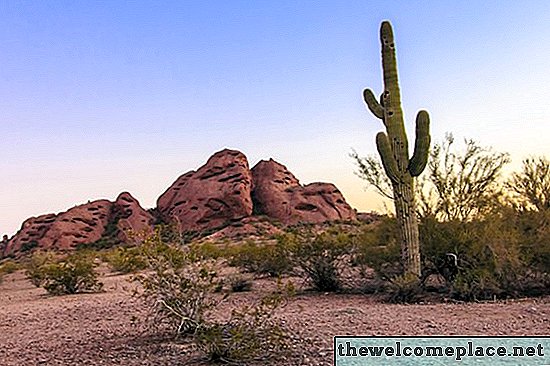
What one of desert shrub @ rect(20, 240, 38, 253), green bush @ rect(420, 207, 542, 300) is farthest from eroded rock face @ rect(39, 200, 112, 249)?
green bush @ rect(420, 207, 542, 300)

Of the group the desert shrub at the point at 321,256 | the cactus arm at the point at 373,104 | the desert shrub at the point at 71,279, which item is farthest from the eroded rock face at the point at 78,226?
the cactus arm at the point at 373,104

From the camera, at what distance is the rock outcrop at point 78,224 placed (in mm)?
52594

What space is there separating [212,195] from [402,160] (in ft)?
125

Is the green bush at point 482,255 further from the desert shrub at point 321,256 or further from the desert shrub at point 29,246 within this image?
the desert shrub at point 29,246

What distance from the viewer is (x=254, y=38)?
23516 mm

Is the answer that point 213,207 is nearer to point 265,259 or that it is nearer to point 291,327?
point 265,259

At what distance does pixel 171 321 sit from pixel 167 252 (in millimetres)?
912

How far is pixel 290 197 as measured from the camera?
5219cm

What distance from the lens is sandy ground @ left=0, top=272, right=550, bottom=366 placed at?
7844 mm

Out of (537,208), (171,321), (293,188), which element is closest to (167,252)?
(171,321)

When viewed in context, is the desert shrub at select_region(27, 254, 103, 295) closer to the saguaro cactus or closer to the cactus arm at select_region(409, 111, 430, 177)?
the saguaro cactus

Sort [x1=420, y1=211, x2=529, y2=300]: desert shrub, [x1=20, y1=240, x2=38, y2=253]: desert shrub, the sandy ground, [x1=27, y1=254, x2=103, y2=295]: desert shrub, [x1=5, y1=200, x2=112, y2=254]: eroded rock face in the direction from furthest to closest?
[x1=5, y1=200, x2=112, y2=254]: eroded rock face, [x1=20, y1=240, x2=38, y2=253]: desert shrub, [x1=27, y1=254, x2=103, y2=295]: desert shrub, [x1=420, y1=211, x2=529, y2=300]: desert shrub, the sandy ground

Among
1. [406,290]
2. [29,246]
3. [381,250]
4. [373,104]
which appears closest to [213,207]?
[29,246]

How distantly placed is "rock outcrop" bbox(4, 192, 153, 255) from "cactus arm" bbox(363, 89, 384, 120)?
127 ft
